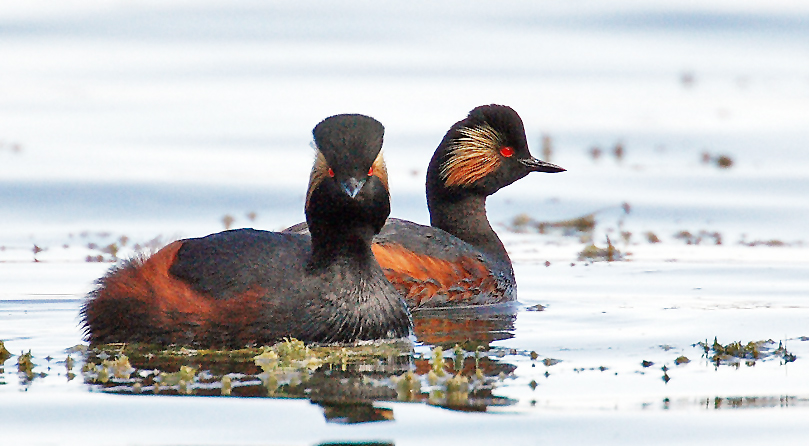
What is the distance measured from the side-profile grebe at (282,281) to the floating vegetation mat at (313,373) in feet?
0.43

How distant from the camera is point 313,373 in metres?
8.09

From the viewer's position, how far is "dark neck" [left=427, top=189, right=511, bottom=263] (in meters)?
13.0

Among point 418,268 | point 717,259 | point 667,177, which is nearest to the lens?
point 418,268

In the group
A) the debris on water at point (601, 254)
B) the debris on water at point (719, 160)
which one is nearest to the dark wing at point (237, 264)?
the debris on water at point (601, 254)

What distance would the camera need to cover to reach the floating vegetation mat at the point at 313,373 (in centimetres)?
743

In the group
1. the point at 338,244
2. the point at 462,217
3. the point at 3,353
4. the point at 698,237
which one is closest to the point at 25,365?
the point at 3,353

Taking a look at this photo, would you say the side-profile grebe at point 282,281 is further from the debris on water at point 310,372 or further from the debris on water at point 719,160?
the debris on water at point 719,160

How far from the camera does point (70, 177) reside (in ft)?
59.7

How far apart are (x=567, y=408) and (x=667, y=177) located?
12.6 m

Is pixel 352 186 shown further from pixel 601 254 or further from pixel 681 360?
pixel 601 254

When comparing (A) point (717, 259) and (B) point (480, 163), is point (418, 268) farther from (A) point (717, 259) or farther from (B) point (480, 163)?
(A) point (717, 259)

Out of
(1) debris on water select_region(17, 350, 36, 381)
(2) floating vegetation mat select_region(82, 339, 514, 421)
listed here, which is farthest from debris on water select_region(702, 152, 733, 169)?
(1) debris on water select_region(17, 350, 36, 381)

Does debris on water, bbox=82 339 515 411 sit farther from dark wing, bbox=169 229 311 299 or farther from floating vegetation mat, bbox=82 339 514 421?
dark wing, bbox=169 229 311 299

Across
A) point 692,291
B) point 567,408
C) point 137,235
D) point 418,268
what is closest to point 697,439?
point 567,408
